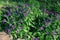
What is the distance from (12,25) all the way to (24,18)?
A: 38 cm

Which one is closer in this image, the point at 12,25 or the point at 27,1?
the point at 12,25

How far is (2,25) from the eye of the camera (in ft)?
18.7

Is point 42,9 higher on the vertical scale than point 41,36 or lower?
higher

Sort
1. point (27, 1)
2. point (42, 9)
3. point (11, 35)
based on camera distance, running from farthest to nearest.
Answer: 1. point (27, 1)
2. point (42, 9)
3. point (11, 35)

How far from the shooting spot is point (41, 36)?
5.65 m

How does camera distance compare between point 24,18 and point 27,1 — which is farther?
point 27,1

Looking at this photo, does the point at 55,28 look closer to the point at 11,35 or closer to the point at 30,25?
the point at 30,25

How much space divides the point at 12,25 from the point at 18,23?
158 mm

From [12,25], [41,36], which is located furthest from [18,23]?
[41,36]

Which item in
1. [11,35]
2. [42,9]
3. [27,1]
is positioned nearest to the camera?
[11,35]

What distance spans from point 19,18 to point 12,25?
30cm

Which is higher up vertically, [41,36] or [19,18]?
[19,18]

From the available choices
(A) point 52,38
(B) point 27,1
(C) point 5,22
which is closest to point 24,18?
(C) point 5,22

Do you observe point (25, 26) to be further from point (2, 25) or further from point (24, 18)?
point (2, 25)
